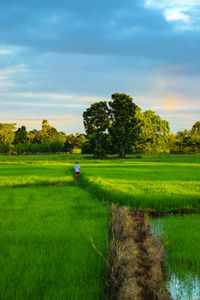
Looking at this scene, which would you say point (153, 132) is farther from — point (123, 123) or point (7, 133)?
point (7, 133)

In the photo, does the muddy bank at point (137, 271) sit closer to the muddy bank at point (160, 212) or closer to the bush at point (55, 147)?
the muddy bank at point (160, 212)

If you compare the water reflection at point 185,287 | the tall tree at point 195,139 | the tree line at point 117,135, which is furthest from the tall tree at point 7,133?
the water reflection at point 185,287

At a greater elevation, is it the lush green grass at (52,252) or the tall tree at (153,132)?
the tall tree at (153,132)

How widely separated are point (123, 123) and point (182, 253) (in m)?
45.4

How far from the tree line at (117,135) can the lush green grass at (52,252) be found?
4066 cm

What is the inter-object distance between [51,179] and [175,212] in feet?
34.7

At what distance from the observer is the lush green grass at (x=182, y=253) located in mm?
3868

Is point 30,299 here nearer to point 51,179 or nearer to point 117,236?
point 117,236

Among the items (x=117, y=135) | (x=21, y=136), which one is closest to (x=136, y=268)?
(x=117, y=135)

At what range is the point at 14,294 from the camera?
3428mm

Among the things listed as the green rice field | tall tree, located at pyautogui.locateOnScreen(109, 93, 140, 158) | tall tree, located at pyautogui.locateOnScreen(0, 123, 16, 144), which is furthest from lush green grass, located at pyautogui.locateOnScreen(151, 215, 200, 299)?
tall tree, located at pyautogui.locateOnScreen(0, 123, 16, 144)

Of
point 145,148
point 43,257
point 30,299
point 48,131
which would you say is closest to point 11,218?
point 43,257

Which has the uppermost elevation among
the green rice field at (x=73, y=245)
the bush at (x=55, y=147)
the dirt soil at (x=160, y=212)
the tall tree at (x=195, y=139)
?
the tall tree at (x=195, y=139)

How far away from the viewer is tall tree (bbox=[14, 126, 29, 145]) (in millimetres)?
85125
